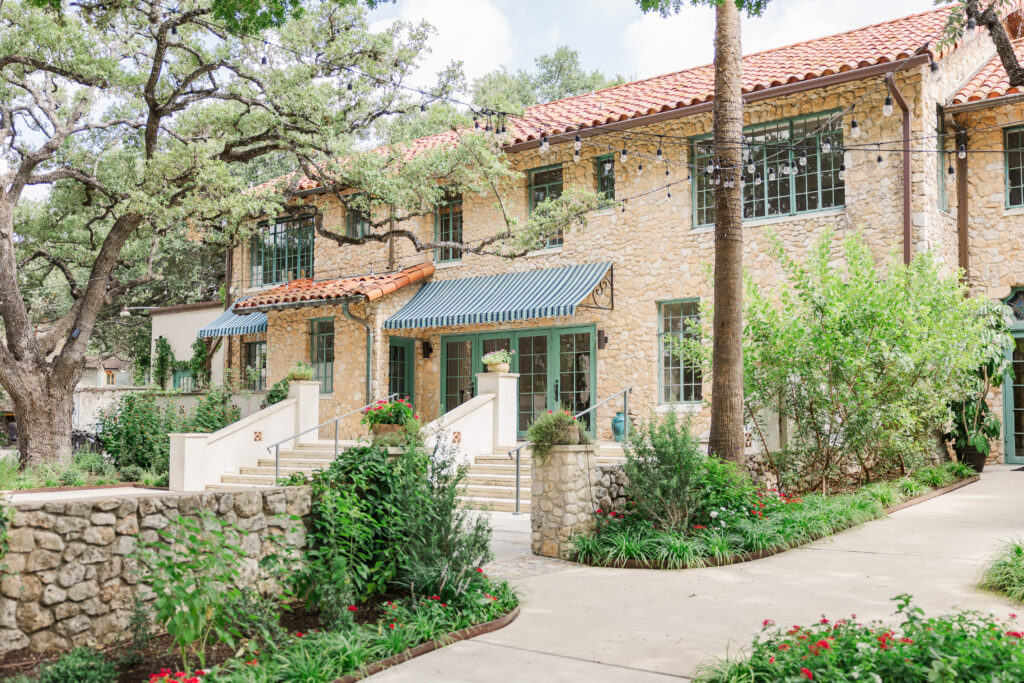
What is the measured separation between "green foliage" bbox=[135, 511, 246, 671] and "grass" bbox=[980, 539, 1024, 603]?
17.0ft

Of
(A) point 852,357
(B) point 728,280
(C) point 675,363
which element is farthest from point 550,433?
(C) point 675,363

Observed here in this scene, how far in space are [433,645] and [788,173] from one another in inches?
445

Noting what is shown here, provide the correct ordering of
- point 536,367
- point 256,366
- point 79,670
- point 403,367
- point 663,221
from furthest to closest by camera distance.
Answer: point 256,366, point 403,367, point 536,367, point 663,221, point 79,670

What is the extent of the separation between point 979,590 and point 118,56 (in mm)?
15123

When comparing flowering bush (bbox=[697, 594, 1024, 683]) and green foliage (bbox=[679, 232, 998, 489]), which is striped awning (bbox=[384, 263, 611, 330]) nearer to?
green foliage (bbox=[679, 232, 998, 489])

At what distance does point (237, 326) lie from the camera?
65.2 ft

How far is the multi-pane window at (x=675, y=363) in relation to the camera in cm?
1484

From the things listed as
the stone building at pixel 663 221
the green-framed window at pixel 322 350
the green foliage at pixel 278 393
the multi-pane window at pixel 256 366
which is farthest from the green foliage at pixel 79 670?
the multi-pane window at pixel 256 366

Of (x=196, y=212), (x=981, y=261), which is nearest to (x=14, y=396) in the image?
(x=196, y=212)

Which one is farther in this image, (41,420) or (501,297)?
(501,297)

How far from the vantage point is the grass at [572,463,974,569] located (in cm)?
787

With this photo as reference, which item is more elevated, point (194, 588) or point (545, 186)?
point (545, 186)

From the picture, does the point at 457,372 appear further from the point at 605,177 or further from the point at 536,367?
the point at 605,177

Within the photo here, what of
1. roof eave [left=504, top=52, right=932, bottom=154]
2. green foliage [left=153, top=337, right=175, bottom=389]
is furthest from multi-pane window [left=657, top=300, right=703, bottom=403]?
green foliage [left=153, top=337, right=175, bottom=389]
